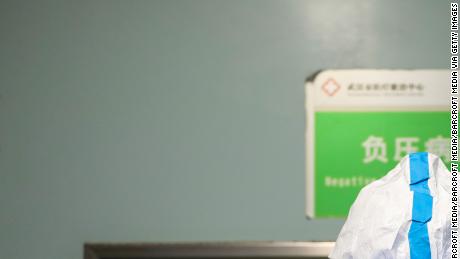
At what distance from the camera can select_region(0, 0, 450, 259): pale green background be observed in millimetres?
1479

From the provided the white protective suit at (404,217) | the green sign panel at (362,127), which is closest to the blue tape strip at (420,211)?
the white protective suit at (404,217)

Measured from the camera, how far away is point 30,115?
1.49m

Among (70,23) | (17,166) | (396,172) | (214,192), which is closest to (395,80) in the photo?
(214,192)

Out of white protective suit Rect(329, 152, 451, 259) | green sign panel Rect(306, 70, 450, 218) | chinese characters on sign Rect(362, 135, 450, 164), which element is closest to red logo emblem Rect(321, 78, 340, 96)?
green sign panel Rect(306, 70, 450, 218)

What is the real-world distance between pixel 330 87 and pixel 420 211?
2.56 feet

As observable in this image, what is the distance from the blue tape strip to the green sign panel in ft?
2.27

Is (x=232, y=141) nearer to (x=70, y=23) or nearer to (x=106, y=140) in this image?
(x=106, y=140)

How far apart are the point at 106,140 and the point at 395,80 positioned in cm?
78

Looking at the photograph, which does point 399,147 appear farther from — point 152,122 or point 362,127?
point 152,122

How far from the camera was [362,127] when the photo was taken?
1.50 meters

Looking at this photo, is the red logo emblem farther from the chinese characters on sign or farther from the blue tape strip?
the blue tape strip

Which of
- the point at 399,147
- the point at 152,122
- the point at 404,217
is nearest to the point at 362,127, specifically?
the point at 399,147

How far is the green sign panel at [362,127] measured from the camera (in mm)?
1492

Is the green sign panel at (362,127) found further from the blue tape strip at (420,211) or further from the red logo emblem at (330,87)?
the blue tape strip at (420,211)
